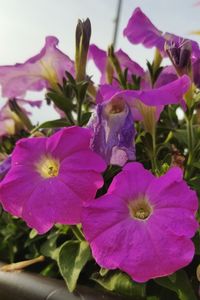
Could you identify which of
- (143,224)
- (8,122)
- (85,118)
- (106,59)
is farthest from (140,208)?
(8,122)

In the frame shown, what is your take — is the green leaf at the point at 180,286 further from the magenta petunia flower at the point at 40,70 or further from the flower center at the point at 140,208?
the magenta petunia flower at the point at 40,70

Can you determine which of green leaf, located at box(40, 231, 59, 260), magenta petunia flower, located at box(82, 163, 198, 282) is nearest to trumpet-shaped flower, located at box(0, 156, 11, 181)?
green leaf, located at box(40, 231, 59, 260)

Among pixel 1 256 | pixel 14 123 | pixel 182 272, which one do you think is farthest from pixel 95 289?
pixel 14 123

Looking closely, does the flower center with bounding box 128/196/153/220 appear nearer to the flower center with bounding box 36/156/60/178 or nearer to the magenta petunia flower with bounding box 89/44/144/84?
the flower center with bounding box 36/156/60/178

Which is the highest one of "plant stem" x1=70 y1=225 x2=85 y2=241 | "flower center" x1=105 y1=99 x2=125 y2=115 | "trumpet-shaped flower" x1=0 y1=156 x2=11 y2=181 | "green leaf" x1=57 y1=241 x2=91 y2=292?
"flower center" x1=105 y1=99 x2=125 y2=115

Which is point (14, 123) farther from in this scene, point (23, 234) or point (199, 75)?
point (199, 75)

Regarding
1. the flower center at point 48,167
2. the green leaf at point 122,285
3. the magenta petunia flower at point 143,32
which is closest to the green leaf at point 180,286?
the green leaf at point 122,285
